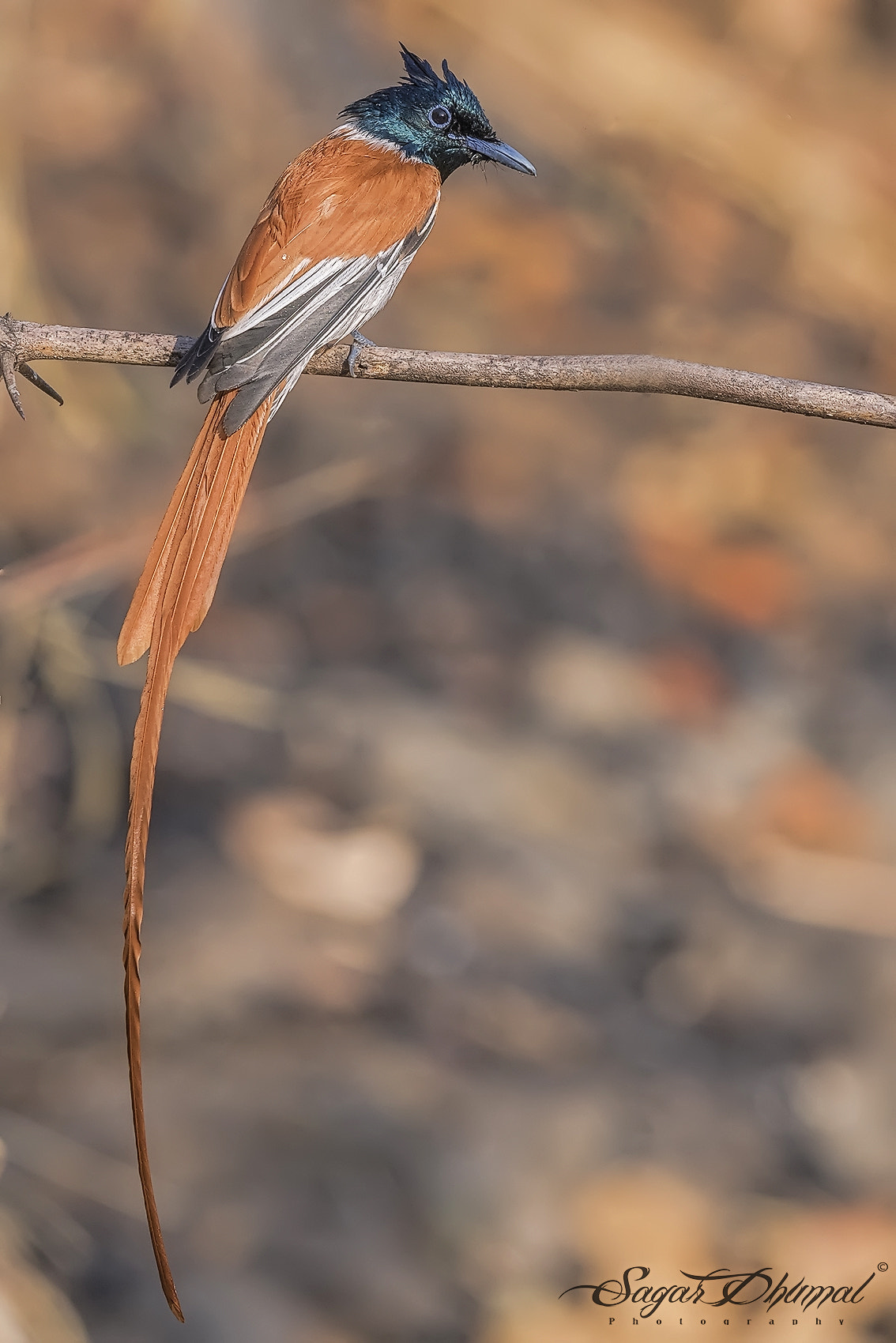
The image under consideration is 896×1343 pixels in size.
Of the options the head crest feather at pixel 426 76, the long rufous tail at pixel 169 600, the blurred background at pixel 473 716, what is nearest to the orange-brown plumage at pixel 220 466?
the long rufous tail at pixel 169 600

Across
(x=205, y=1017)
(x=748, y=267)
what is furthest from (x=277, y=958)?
(x=748, y=267)

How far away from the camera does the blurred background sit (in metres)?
2.33

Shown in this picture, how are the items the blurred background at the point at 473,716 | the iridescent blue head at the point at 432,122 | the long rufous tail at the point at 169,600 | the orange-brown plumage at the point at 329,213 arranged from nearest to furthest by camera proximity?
the long rufous tail at the point at 169,600, the orange-brown plumage at the point at 329,213, the iridescent blue head at the point at 432,122, the blurred background at the point at 473,716

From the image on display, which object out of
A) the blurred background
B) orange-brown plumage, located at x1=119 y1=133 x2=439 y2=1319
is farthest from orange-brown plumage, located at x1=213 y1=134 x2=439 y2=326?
the blurred background

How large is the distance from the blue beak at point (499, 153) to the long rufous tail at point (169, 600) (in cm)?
52

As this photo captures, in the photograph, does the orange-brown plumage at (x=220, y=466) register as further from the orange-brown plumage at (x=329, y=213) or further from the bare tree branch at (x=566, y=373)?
the bare tree branch at (x=566, y=373)

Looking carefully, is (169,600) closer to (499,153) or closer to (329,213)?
(329,213)

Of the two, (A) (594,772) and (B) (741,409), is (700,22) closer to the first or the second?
(B) (741,409)

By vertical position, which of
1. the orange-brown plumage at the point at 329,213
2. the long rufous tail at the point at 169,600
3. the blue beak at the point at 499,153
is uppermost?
the blue beak at the point at 499,153

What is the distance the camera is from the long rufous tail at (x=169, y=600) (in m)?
0.76

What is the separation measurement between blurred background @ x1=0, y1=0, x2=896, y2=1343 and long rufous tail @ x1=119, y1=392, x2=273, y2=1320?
1495 millimetres

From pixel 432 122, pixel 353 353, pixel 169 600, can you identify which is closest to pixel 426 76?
pixel 432 122

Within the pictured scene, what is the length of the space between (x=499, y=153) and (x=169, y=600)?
2.38 feet

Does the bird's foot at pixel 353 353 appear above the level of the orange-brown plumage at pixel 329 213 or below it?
below
